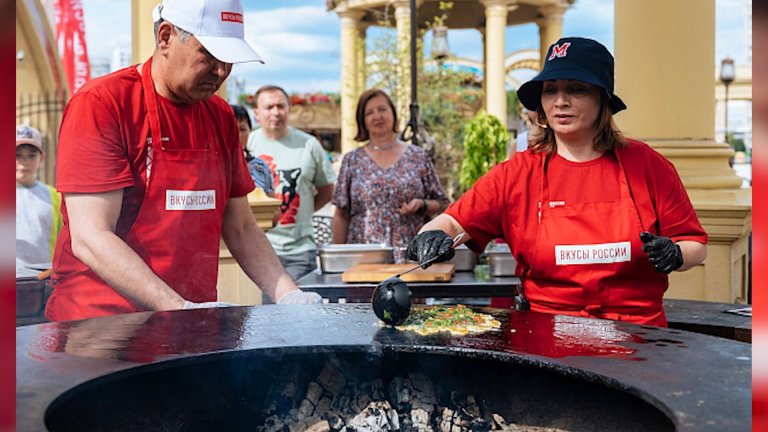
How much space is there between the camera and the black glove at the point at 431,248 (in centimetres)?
277

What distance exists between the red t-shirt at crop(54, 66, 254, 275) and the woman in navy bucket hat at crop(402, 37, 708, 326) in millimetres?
892

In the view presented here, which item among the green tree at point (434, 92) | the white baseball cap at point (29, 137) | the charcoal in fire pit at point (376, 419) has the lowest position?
the charcoal in fire pit at point (376, 419)

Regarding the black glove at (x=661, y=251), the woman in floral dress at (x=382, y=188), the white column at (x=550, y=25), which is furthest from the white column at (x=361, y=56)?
the black glove at (x=661, y=251)

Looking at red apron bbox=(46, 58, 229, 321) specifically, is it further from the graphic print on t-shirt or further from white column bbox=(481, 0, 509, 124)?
white column bbox=(481, 0, 509, 124)

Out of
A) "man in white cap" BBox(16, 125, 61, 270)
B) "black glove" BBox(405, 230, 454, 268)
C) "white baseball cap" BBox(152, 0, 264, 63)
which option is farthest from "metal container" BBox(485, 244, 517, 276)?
"man in white cap" BBox(16, 125, 61, 270)

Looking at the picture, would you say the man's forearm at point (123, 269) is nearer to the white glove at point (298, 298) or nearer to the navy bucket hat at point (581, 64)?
the white glove at point (298, 298)

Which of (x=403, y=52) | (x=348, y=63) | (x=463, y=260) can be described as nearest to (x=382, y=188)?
(x=463, y=260)

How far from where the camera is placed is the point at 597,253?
112 inches

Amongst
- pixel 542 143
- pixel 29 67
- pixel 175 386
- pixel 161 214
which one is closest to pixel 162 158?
pixel 161 214

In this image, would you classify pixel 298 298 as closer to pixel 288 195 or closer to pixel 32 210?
pixel 288 195

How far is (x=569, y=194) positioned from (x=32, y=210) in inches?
169

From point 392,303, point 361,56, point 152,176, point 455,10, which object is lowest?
point 392,303

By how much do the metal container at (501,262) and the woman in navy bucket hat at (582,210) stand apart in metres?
1.69

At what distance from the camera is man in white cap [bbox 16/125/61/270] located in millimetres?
5969
